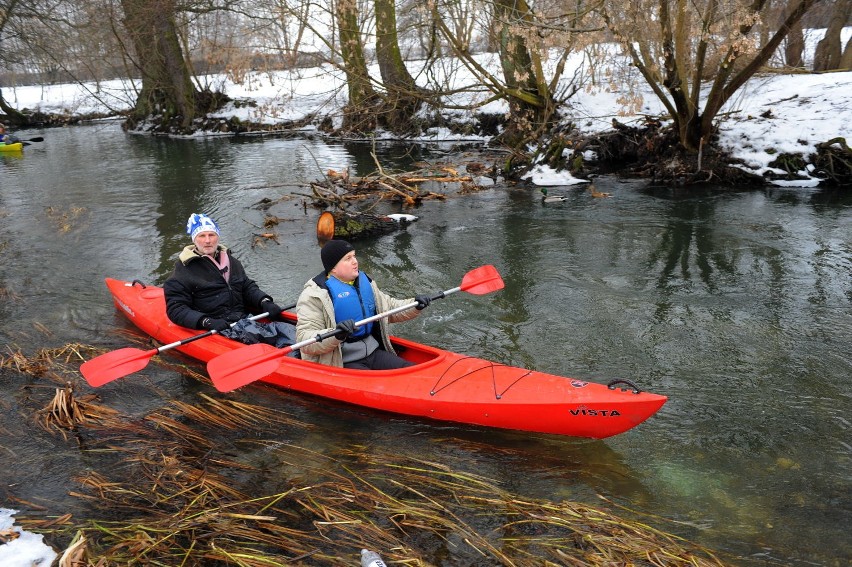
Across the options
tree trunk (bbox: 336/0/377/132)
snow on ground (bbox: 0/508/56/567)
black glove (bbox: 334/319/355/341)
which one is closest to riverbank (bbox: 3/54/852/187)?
tree trunk (bbox: 336/0/377/132)

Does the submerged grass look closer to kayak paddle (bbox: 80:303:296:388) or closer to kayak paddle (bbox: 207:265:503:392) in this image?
kayak paddle (bbox: 80:303:296:388)

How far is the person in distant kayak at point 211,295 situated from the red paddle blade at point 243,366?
72cm

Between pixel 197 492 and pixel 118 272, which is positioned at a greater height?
pixel 118 272

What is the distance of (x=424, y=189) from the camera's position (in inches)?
472

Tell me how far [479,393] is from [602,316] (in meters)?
2.37

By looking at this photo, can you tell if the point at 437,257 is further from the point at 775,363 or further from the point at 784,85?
the point at 784,85

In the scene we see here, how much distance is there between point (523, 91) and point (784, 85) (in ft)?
16.1

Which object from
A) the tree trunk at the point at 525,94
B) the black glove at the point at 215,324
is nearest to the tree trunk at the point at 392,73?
the tree trunk at the point at 525,94

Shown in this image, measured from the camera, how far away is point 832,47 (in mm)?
14055

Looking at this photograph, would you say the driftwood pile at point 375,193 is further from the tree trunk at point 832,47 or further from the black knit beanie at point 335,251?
the tree trunk at point 832,47

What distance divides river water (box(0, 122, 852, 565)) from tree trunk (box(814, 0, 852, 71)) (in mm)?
5446

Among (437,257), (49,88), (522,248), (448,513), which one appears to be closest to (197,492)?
(448,513)

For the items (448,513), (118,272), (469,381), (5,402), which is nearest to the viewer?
(448,513)

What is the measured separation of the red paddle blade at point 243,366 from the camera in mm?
4383
